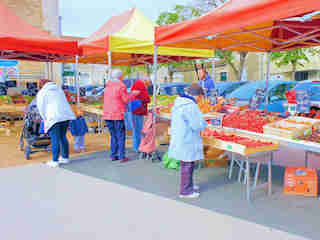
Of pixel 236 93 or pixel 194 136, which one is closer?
pixel 194 136

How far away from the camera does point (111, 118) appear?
242 inches

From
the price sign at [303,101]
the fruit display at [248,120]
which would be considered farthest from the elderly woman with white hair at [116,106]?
the price sign at [303,101]

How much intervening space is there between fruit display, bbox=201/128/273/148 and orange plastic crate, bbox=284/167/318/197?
63 cm

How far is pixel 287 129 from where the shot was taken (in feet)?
14.2

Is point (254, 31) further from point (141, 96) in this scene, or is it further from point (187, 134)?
point (141, 96)

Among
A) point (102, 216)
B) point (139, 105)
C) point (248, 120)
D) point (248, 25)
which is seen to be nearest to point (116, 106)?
point (139, 105)

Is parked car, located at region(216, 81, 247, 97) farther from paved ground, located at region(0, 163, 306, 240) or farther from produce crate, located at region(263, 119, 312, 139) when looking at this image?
paved ground, located at region(0, 163, 306, 240)

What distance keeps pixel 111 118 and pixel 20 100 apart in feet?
17.3

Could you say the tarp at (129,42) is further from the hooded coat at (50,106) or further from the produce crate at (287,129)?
the produce crate at (287,129)

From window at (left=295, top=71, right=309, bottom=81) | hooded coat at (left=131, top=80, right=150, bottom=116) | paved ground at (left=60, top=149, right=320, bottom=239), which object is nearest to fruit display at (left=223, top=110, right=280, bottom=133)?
paved ground at (left=60, top=149, right=320, bottom=239)

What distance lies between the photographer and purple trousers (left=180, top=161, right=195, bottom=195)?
4336 mm

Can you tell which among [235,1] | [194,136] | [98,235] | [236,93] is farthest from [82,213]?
[236,93]

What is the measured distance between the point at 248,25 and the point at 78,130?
182 inches

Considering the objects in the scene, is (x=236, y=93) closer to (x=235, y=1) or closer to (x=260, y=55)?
(x=235, y=1)
